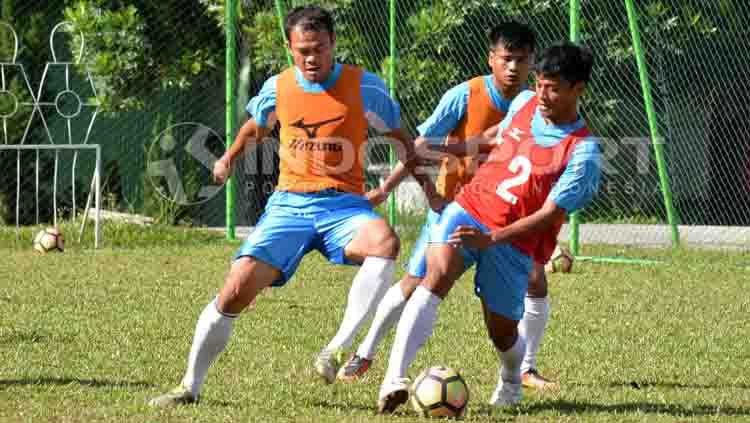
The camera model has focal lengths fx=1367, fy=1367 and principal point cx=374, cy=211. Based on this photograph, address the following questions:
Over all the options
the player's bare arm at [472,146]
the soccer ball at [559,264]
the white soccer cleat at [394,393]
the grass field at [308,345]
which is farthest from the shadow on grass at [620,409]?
the soccer ball at [559,264]

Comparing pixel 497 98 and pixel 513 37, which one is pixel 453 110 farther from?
pixel 513 37

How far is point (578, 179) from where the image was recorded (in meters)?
5.41

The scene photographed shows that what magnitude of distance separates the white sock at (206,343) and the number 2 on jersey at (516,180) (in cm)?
124

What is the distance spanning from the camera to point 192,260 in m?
12.2

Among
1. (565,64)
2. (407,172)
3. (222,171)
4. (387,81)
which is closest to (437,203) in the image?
(407,172)

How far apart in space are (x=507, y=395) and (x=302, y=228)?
1.14 metres

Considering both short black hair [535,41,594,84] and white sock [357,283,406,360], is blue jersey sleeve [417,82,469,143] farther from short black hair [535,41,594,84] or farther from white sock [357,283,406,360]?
short black hair [535,41,594,84]

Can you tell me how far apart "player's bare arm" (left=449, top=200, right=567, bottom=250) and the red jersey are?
0.09 m

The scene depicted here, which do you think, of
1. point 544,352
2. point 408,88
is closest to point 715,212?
point 408,88

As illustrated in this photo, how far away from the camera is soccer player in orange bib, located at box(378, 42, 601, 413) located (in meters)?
5.43

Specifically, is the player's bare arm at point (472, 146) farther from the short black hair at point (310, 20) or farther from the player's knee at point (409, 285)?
the short black hair at point (310, 20)

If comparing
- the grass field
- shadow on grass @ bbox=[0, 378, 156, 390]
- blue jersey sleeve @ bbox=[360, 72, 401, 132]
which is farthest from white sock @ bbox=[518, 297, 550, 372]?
shadow on grass @ bbox=[0, 378, 156, 390]

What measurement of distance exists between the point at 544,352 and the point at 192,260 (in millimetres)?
5499

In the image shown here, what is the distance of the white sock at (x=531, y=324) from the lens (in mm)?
6504
